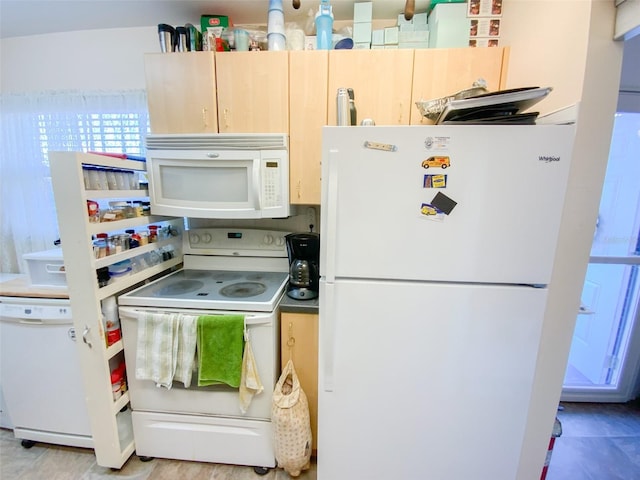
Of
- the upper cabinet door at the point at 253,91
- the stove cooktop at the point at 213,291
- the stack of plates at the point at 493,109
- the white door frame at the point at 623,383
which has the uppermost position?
the upper cabinet door at the point at 253,91

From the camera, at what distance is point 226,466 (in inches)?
58.1

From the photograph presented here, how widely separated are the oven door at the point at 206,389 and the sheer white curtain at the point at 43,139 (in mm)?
1352

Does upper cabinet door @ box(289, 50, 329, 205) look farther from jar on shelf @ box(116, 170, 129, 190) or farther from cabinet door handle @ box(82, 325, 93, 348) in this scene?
cabinet door handle @ box(82, 325, 93, 348)

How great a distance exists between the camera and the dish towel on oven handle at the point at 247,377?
4.34 feet

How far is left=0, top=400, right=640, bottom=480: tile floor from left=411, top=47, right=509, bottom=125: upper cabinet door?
2.12 metres

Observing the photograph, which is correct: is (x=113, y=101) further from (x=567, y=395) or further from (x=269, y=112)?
(x=567, y=395)

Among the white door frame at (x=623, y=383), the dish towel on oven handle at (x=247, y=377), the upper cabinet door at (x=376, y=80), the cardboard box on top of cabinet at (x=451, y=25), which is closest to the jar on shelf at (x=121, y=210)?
the dish towel on oven handle at (x=247, y=377)

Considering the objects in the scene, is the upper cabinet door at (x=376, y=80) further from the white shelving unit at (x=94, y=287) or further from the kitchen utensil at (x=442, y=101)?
the white shelving unit at (x=94, y=287)

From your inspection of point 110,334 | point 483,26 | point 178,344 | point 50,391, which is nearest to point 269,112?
point 483,26

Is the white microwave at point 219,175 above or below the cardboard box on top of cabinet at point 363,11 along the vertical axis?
below

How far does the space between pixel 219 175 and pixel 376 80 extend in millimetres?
1019

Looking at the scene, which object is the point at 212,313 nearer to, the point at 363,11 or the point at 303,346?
the point at 303,346

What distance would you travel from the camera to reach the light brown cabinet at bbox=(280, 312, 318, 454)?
1.39 m

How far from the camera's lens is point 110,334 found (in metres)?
1.35
